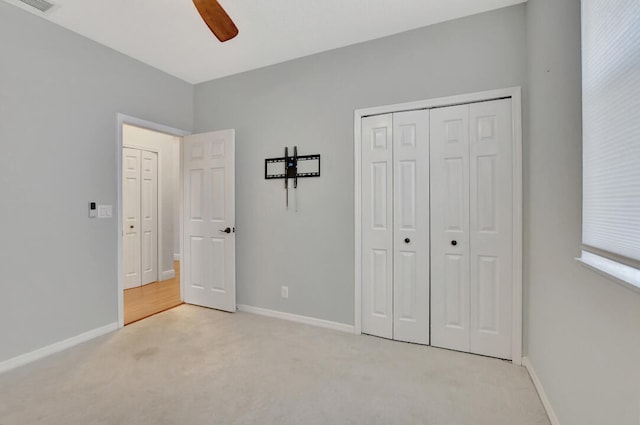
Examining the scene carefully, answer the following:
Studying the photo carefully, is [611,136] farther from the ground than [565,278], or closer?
farther from the ground

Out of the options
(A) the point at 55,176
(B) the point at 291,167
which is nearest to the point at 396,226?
(B) the point at 291,167

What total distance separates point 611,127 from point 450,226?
148 centimetres

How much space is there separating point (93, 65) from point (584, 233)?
394 cm

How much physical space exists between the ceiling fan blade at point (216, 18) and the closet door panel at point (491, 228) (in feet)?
6.39

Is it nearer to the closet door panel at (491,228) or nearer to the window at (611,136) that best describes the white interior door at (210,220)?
the closet door panel at (491,228)

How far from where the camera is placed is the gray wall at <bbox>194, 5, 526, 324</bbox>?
2.38 m

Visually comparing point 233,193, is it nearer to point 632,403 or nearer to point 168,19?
point 168,19

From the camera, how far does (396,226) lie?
104 inches

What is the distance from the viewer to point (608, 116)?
1056 mm

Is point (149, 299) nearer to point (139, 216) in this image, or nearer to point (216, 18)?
point (139, 216)

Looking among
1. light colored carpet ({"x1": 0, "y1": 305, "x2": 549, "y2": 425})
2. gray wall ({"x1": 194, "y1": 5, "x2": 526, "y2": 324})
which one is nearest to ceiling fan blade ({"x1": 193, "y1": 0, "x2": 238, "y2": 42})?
gray wall ({"x1": 194, "y1": 5, "x2": 526, "y2": 324})

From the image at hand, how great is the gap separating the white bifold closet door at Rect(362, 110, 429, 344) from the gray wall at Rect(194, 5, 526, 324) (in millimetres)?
181

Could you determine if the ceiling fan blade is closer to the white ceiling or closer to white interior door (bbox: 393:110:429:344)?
the white ceiling

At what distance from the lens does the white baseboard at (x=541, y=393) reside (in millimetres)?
1606
